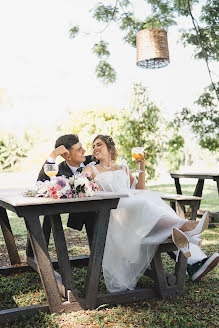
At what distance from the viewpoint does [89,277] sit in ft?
8.87

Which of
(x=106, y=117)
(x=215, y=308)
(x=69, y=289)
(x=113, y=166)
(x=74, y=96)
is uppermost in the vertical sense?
(x=74, y=96)

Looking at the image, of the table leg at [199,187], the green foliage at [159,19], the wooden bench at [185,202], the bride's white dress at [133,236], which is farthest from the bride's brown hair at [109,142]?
the green foliage at [159,19]

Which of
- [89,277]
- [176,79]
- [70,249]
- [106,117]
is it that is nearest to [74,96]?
[176,79]

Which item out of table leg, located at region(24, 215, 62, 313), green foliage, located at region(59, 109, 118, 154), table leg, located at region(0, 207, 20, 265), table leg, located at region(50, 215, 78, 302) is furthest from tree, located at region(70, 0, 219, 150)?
table leg, located at region(24, 215, 62, 313)

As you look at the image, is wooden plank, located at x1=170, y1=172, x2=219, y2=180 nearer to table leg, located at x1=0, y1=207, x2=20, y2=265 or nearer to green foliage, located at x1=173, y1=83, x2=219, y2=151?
green foliage, located at x1=173, y1=83, x2=219, y2=151

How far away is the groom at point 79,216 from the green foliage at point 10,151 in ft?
57.2

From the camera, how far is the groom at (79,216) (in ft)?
10.4

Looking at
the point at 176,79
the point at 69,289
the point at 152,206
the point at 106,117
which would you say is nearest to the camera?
the point at 69,289

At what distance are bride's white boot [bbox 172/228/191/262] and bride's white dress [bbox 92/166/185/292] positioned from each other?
0.38 feet

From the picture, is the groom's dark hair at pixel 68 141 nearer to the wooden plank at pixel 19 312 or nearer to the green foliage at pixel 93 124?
the wooden plank at pixel 19 312

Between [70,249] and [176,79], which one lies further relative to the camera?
[176,79]

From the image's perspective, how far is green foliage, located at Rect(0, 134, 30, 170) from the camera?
2048 cm

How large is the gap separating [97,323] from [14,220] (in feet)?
16.4

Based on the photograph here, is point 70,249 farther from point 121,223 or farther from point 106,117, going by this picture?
point 106,117
